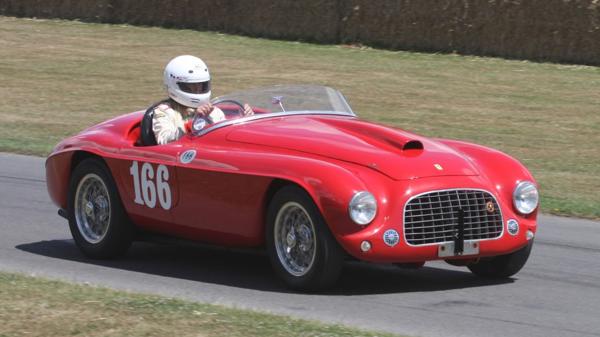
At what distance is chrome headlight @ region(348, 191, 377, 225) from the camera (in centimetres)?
764

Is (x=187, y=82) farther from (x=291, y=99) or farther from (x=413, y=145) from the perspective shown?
(x=413, y=145)

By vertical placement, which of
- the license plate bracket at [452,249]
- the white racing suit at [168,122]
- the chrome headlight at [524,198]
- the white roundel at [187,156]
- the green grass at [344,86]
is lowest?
the green grass at [344,86]

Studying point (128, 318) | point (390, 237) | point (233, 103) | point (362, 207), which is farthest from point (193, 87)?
point (128, 318)

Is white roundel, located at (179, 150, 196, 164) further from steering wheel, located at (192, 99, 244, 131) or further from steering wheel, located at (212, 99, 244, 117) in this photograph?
steering wheel, located at (212, 99, 244, 117)

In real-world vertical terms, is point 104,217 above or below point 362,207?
below

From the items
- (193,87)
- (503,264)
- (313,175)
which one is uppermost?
(193,87)

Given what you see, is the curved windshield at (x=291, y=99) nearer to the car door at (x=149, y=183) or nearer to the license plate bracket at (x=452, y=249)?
the car door at (x=149, y=183)

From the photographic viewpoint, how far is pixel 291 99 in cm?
931

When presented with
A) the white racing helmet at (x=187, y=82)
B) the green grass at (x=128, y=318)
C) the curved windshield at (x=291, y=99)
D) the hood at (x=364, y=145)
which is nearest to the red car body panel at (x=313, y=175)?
the hood at (x=364, y=145)

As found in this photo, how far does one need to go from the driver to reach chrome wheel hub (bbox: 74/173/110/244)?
2.09ft

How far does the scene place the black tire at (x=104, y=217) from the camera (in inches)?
361

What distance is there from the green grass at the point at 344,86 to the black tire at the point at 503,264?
3494 millimetres

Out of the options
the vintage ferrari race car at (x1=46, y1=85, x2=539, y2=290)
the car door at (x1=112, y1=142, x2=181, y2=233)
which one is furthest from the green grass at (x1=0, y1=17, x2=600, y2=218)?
the car door at (x1=112, y1=142, x2=181, y2=233)

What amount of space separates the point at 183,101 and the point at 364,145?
5.77 feet
